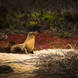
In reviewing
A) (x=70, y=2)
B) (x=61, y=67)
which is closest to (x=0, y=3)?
(x=70, y=2)

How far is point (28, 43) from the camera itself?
666 centimetres

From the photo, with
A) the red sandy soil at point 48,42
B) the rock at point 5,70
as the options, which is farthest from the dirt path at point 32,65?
the red sandy soil at point 48,42

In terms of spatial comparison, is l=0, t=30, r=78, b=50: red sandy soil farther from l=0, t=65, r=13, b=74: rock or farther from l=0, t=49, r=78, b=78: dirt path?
l=0, t=65, r=13, b=74: rock

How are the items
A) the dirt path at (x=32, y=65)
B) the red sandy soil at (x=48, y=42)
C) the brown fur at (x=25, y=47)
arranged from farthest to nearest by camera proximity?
1. the red sandy soil at (x=48, y=42)
2. the brown fur at (x=25, y=47)
3. the dirt path at (x=32, y=65)

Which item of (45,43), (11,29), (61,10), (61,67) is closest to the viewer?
(61,67)

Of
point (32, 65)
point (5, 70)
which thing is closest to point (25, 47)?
point (32, 65)

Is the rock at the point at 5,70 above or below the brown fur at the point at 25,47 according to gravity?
below

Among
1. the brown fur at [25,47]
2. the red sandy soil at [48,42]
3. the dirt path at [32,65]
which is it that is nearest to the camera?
the dirt path at [32,65]

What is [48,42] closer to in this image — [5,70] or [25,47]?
[25,47]

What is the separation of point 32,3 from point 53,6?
4.37 ft

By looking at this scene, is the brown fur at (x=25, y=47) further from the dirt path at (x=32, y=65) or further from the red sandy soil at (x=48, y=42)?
the red sandy soil at (x=48, y=42)

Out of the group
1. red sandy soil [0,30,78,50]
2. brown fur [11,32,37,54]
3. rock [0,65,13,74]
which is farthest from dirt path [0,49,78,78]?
red sandy soil [0,30,78,50]

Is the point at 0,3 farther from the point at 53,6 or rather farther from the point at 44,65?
the point at 44,65

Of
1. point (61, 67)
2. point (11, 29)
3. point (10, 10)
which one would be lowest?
point (61, 67)
